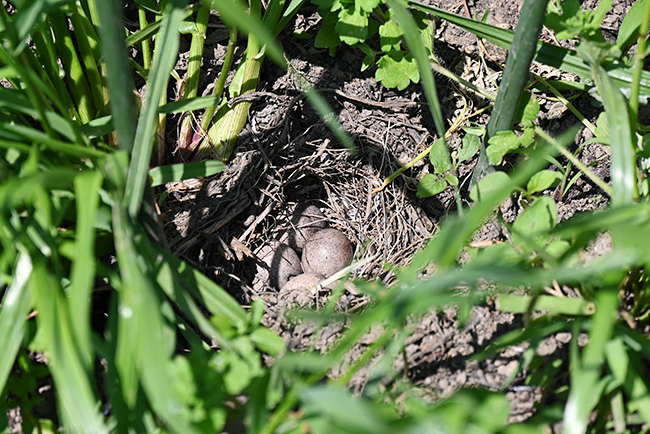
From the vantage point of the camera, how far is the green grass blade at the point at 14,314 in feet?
3.58

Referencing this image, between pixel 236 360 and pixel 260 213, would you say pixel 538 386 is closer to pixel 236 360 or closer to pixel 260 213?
pixel 236 360

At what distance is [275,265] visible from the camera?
212 cm

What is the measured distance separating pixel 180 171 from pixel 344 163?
0.86 meters

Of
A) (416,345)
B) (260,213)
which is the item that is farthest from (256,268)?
(416,345)

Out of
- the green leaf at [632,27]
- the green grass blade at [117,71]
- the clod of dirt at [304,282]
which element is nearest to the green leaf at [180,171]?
the green grass blade at [117,71]

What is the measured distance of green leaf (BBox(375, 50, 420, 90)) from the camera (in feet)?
6.13

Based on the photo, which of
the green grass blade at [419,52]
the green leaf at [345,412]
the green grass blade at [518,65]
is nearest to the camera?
the green leaf at [345,412]

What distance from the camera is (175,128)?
2.03m

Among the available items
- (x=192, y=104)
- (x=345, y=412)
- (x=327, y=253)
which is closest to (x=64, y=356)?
(x=345, y=412)

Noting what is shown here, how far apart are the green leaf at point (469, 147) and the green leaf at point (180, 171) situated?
0.88 meters

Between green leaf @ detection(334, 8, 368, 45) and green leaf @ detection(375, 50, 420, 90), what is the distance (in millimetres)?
122

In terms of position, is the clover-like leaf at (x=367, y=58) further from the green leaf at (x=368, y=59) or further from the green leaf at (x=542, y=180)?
the green leaf at (x=542, y=180)

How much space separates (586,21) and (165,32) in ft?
3.55

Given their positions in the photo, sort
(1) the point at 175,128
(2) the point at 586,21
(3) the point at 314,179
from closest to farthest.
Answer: (2) the point at 586,21
(1) the point at 175,128
(3) the point at 314,179
